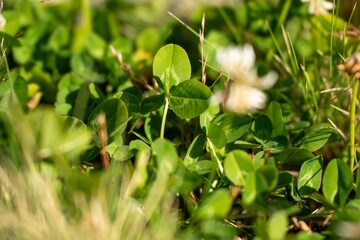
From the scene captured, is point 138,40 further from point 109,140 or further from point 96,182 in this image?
point 96,182

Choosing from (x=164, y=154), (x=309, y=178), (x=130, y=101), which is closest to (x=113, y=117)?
(x=130, y=101)

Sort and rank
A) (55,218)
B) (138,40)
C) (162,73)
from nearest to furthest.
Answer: (55,218) < (162,73) < (138,40)

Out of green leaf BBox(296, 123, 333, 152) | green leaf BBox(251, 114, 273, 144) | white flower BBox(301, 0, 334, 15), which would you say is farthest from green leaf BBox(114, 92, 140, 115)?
white flower BBox(301, 0, 334, 15)

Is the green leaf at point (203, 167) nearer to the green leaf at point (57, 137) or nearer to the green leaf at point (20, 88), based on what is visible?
the green leaf at point (57, 137)

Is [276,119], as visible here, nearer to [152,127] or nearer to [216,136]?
[216,136]

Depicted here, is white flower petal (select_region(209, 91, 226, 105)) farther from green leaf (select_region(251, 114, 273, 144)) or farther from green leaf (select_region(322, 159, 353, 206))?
green leaf (select_region(322, 159, 353, 206))

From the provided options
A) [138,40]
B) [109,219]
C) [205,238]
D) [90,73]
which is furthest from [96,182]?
[138,40]
